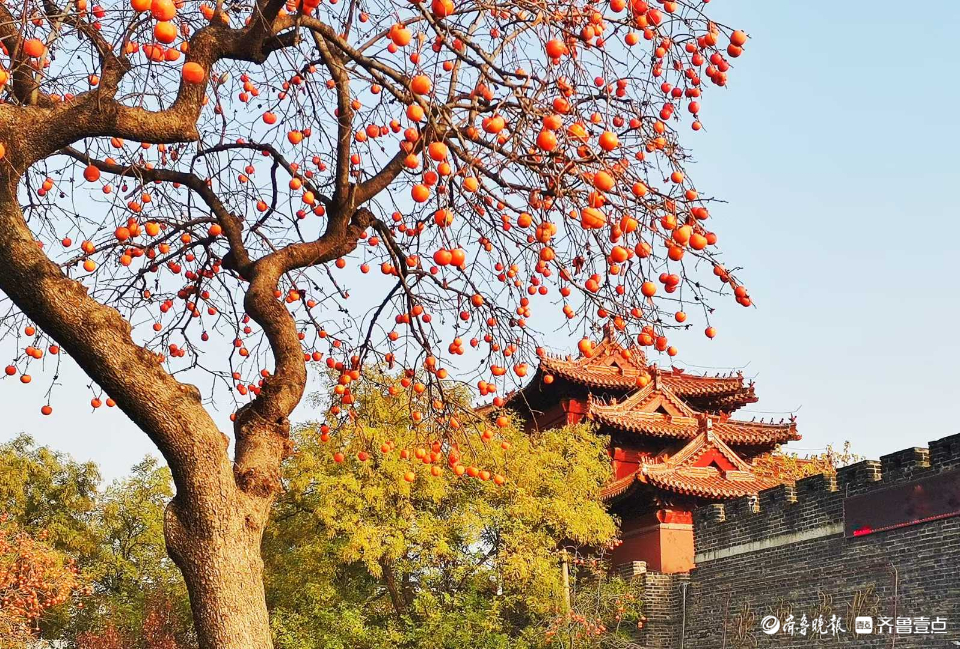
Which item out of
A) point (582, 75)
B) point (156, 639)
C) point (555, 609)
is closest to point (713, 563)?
point (555, 609)

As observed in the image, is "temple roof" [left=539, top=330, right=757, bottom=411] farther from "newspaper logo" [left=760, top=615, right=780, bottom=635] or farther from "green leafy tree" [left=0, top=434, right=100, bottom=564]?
"green leafy tree" [left=0, top=434, right=100, bottom=564]

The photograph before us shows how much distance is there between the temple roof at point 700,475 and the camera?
52.6 ft

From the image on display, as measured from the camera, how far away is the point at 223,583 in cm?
337

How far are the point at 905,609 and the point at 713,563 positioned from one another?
3706 millimetres

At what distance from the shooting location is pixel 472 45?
3551 mm

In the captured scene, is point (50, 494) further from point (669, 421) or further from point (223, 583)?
point (223, 583)

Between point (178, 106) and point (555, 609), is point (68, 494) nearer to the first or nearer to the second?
point (555, 609)

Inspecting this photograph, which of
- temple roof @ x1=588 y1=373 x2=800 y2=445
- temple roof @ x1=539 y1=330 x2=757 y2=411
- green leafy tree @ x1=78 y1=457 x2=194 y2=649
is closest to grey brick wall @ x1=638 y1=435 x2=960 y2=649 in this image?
temple roof @ x1=588 y1=373 x2=800 y2=445

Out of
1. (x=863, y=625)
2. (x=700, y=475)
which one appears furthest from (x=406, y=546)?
(x=700, y=475)

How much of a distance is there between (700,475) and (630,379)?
127 inches

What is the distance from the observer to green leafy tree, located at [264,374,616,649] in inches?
506

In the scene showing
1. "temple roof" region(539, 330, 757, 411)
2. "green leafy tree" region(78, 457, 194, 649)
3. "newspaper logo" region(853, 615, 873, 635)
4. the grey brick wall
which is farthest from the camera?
"temple roof" region(539, 330, 757, 411)

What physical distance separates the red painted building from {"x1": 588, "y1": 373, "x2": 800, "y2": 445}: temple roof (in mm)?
19

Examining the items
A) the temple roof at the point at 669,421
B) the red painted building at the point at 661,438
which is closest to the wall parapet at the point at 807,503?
the red painted building at the point at 661,438
